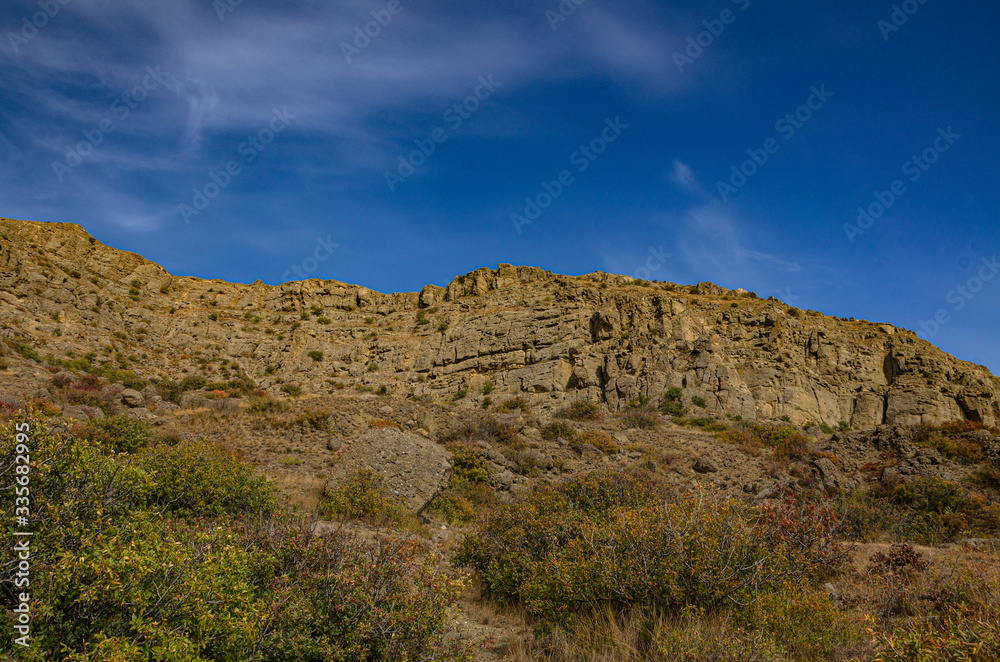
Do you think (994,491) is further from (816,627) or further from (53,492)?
(53,492)

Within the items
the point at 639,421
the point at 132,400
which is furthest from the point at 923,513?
the point at 132,400

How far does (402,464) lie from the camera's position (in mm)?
12031

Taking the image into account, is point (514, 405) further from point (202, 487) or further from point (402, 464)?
point (202, 487)

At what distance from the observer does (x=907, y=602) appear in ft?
17.9

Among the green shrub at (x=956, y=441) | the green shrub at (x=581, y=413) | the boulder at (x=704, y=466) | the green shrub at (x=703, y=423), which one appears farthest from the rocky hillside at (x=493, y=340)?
the boulder at (x=704, y=466)

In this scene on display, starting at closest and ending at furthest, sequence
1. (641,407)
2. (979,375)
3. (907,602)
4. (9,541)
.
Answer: (9,541) → (907,602) → (641,407) → (979,375)

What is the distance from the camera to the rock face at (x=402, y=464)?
1120cm

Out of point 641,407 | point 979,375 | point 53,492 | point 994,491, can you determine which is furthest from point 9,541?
point 979,375

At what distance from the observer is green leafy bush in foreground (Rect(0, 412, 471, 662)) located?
2879 mm

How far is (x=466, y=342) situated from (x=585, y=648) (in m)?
32.6

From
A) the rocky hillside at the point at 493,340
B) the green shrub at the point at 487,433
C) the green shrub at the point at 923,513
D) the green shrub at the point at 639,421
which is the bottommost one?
the green shrub at the point at 923,513

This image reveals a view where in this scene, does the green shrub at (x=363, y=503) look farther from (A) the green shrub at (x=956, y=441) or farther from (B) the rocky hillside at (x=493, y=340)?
(B) the rocky hillside at (x=493, y=340)

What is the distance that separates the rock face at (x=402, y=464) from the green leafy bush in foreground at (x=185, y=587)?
5.71m

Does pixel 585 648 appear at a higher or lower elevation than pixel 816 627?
lower
